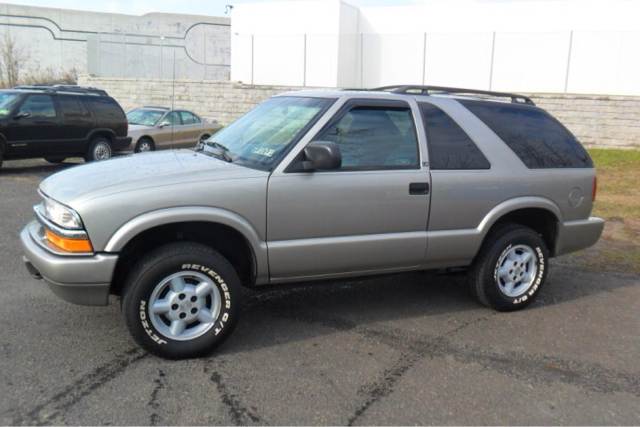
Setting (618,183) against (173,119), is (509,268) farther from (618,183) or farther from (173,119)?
(173,119)

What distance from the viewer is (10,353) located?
4.14 m

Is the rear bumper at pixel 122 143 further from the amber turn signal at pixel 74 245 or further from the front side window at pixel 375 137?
the amber turn signal at pixel 74 245

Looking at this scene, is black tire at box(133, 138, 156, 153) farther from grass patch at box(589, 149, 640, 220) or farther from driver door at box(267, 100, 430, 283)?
driver door at box(267, 100, 430, 283)

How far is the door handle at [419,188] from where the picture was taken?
15.7 ft

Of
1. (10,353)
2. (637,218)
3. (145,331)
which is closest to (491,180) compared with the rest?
(145,331)

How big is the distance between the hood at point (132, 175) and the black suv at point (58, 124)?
9.05 metres

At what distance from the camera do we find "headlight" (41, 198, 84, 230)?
3.86m

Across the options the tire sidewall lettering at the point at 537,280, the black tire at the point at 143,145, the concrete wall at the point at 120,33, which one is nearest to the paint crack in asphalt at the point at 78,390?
the tire sidewall lettering at the point at 537,280

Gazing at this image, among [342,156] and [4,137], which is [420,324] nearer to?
[342,156]

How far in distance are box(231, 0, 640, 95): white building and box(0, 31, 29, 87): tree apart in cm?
1859

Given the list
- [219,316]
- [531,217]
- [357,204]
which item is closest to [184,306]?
[219,316]

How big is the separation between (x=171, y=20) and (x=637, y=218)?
135 feet

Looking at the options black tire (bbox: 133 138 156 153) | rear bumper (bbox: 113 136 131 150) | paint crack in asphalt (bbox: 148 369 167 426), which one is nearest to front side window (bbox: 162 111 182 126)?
black tire (bbox: 133 138 156 153)

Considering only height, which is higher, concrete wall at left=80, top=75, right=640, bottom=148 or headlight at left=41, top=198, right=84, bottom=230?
concrete wall at left=80, top=75, right=640, bottom=148
